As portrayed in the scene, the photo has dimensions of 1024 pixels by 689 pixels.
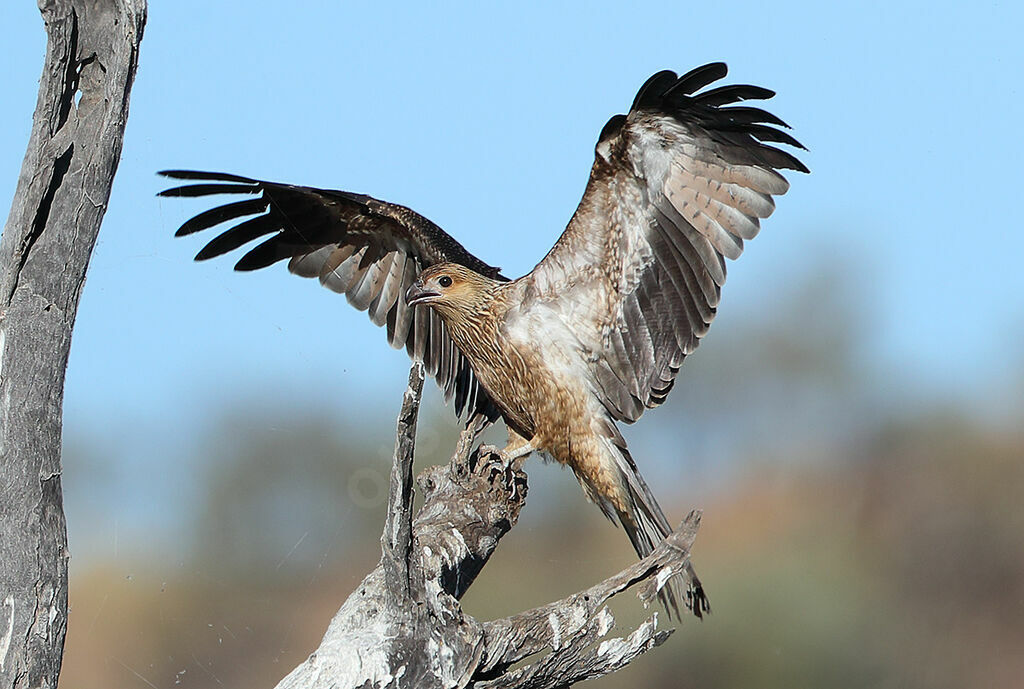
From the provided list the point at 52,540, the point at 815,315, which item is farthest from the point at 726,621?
the point at 52,540

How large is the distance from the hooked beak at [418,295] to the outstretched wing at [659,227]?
17.2 inches

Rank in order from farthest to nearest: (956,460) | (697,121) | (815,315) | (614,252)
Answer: (815,315)
(956,460)
(614,252)
(697,121)

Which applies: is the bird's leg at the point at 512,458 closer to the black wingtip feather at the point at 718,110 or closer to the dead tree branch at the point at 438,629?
the dead tree branch at the point at 438,629

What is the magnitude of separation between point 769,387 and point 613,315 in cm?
1544

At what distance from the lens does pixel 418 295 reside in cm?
570

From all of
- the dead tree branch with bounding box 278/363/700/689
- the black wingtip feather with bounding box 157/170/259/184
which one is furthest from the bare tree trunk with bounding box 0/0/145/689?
the black wingtip feather with bounding box 157/170/259/184

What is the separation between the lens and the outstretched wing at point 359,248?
5.91 m

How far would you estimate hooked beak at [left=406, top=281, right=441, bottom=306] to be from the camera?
5676mm

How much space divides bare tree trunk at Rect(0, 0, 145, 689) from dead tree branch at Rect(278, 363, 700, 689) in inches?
28.8

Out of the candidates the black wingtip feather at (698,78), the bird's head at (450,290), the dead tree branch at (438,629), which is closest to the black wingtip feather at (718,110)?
the black wingtip feather at (698,78)

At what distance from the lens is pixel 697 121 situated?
16.1 ft

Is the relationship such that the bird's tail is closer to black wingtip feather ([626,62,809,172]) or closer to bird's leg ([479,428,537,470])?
bird's leg ([479,428,537,470])

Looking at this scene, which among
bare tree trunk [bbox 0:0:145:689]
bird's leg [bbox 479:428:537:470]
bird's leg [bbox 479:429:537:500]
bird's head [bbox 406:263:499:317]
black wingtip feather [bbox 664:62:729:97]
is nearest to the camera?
bare tree trunk [bbox 0:0:145:689]

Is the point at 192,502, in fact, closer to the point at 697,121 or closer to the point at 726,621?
the point at 726,621
